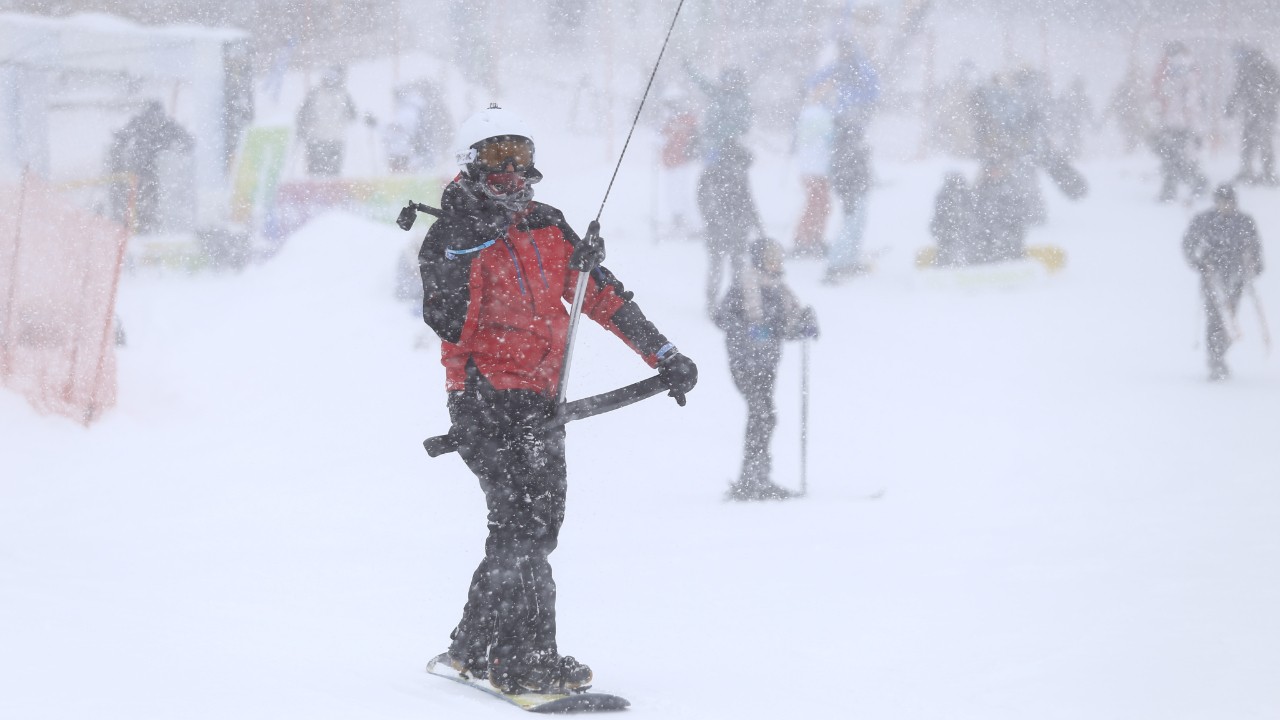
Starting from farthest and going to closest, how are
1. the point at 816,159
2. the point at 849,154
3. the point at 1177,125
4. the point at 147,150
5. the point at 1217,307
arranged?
1. the point at 1177,125
2. the point at 147,150
3. the point at 816,159
4. the point at 849,154
5. the point at 1217,307

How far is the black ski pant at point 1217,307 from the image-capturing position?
1225 cm

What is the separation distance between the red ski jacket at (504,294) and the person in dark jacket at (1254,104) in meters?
16.2

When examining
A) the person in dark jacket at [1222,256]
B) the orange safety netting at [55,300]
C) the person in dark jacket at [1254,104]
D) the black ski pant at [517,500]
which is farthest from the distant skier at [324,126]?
the black ski pant at [517,500]

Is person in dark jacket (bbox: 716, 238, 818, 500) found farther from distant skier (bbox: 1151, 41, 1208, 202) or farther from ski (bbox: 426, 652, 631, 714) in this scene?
distant skier (bbox: 1151, 41, 1208, 202)

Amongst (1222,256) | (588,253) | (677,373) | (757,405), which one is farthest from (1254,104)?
(588,253)

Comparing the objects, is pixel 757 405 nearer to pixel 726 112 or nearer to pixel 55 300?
pixel 55 300

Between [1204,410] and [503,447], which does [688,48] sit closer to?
[1204,410]

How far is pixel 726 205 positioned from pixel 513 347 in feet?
30.4

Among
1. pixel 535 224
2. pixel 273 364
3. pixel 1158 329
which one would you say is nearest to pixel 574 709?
pixel 535 224

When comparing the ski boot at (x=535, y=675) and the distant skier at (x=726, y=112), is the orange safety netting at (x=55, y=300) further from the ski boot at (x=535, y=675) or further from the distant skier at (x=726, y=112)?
the ski boot at (x=535, y=675)

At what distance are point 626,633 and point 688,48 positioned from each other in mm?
22244

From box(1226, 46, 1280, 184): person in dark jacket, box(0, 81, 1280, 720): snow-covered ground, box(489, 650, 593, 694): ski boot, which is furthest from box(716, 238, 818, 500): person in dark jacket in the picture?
box(1226, 46, 1280, 184): person in dark jacket

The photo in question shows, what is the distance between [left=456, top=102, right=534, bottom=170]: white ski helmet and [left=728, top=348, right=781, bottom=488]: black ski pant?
4397mm

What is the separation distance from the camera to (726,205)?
13328mm
